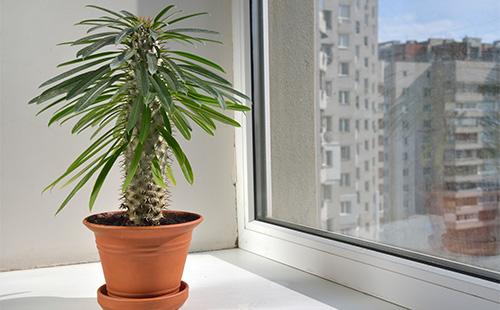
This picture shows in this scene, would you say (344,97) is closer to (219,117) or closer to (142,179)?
(219,117)

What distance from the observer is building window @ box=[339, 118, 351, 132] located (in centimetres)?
143

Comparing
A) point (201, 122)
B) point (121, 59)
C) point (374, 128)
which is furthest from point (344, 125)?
point (121, 59)

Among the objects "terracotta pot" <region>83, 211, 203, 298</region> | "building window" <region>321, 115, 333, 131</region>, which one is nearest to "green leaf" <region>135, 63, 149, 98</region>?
"terracotta pot" <region>83, 211, 203, 298</region>

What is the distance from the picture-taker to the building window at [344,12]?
54.7 inches

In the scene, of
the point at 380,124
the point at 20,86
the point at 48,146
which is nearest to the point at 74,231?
the point at 48,146

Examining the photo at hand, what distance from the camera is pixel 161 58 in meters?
1.04

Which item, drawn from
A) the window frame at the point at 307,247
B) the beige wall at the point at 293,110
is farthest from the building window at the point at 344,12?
the window frame at the point at 307,247

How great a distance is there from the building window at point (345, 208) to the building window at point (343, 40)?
0.40m

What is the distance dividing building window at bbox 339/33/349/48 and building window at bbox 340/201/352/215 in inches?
15.8

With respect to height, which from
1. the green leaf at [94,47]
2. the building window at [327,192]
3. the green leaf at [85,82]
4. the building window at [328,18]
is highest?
the building window at [328,18]

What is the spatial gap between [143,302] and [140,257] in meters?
0.08

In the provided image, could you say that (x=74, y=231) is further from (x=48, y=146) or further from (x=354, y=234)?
(x=354, y=234)

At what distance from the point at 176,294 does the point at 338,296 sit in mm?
330

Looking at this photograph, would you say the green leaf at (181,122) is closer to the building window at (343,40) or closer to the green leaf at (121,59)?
the green leaf at (121,59)
